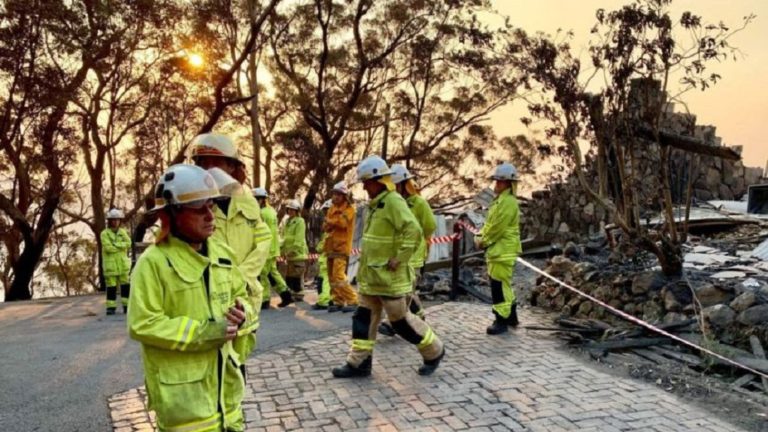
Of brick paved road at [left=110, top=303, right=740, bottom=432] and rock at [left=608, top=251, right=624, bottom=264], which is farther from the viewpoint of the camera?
rock at [left=608, top=251, right=624, bottom=264]

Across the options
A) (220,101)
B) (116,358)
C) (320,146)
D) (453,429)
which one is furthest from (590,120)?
(320,146)

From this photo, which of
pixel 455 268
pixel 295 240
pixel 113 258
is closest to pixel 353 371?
pixel 455 268

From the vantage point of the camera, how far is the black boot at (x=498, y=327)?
297 inches

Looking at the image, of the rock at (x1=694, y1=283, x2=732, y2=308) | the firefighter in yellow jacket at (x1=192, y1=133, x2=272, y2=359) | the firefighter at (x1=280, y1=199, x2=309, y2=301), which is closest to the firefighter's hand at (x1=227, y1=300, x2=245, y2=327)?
the firefighter in yellow jacket at (x1=192, y1=133, x2=272, y2=359)

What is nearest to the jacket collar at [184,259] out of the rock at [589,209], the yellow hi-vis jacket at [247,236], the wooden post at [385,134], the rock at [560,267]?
the yellow hi-vis jacket at [247,236]

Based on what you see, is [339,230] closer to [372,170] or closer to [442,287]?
[442,287]

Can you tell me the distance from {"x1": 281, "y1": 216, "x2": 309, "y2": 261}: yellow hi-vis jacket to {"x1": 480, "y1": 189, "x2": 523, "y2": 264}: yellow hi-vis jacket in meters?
4.02

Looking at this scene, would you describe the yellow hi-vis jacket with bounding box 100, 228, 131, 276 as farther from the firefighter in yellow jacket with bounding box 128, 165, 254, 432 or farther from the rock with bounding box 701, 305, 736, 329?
the rock with bounding box 701, 305, 736, 329

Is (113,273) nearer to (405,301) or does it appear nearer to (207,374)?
(405,301)

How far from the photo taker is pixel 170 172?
9.46 ft

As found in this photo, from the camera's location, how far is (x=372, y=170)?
224 inches

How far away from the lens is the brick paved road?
4715 mm

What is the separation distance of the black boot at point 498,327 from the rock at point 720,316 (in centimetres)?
217

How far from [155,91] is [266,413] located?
735 inches
